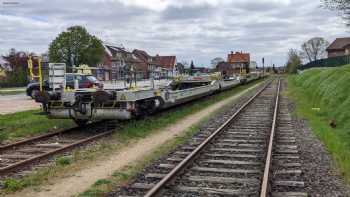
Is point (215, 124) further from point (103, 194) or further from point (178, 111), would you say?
point (103, 194)

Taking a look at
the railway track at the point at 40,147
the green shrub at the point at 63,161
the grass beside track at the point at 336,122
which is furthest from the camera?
the grass beside track at the point at 336,122

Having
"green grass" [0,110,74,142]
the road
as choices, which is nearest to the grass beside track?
"green grass" [0,110,74,142]

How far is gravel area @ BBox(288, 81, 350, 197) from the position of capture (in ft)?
24.6

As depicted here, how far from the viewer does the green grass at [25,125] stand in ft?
44.7

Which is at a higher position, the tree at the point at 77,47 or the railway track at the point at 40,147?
the tree at the point at 77,47

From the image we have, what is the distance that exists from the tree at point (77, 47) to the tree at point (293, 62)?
68.3 meters

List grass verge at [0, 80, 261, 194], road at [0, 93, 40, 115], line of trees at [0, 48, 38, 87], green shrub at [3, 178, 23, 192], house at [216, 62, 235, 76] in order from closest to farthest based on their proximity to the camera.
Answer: green shrub at [3, 178, 23, 192], grass verge at [0, 80, 261, 194], road at [0, 93, 40, 115], house at [216, 62, 235, 76], line of trees at [0, 48, 38, 87]

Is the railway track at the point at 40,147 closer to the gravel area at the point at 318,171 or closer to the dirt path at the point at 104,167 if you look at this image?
the dirt path at the point at 104,167

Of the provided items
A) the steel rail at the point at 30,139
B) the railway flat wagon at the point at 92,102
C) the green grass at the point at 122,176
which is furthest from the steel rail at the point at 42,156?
the green grass at the point at 122,176

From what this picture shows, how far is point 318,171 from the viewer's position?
8773 mm

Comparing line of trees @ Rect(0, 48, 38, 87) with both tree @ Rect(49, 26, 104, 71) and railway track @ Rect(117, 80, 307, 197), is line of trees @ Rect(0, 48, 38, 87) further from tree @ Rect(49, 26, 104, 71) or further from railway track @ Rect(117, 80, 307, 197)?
railway track @ Rect(117, 80, 307, 197)

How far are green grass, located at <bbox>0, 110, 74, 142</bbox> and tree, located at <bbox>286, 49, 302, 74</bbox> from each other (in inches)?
4465

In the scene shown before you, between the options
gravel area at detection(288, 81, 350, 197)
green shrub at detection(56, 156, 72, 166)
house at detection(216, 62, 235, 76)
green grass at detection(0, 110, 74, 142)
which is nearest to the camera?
gravel area at detection(288, 81, 350, 197)

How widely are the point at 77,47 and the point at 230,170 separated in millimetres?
63815
